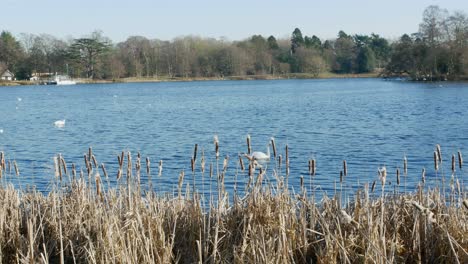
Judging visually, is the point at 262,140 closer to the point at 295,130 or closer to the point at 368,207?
the point at 295,130

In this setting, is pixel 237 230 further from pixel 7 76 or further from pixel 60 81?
pixel 7 76

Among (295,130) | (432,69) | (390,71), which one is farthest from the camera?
(390,71)

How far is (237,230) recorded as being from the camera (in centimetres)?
658

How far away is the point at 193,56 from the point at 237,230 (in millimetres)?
129671

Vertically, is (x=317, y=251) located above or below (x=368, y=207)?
below

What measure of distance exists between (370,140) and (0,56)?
10807cm

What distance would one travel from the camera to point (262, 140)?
26.8 metres

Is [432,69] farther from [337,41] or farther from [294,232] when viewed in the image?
[294,232]

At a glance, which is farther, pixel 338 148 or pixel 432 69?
pixel 432 69

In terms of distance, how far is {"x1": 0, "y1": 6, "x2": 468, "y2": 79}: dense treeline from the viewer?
12444 centimetres

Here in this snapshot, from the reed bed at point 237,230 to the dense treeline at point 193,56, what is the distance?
99.3 meters

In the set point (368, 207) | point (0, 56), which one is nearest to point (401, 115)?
point (368, 207)

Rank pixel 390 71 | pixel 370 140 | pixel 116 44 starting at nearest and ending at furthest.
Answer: pixel 370 140, pixel 390 71, pixel 116 44

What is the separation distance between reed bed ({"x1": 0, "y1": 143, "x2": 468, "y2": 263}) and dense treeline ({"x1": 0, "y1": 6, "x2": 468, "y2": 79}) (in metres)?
99.3
